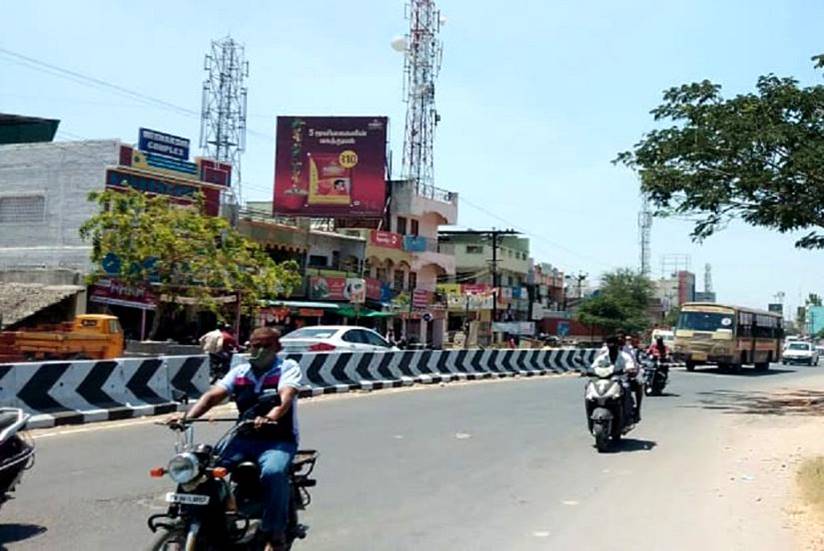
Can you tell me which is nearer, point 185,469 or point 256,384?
point 185,469

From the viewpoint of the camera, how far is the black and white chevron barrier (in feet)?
45.8

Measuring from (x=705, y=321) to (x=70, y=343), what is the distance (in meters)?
25.9

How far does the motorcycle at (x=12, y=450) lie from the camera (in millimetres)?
6652

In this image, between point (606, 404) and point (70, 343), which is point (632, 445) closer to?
point (606, 404)

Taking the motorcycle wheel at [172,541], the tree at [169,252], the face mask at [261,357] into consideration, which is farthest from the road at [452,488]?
the tree at [169,252]

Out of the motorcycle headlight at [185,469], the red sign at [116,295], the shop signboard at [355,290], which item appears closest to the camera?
the motorcycle headlight at [185,469]

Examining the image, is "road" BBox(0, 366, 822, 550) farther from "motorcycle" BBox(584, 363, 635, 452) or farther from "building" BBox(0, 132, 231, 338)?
"building" BBox(0, 132, 231, 338)

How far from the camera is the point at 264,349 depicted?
588 cm

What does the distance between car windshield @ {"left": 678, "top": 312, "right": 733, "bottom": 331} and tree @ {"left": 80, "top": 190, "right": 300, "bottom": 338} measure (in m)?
18.4

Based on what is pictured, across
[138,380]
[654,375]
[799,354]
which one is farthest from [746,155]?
[799,354]

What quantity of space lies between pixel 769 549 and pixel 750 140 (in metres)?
14.9

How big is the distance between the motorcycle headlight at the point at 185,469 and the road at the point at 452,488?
7.33ft

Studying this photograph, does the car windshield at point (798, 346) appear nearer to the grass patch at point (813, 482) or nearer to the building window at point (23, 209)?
the building window at point (23, 209)

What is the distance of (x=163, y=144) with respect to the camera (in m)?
36.7
